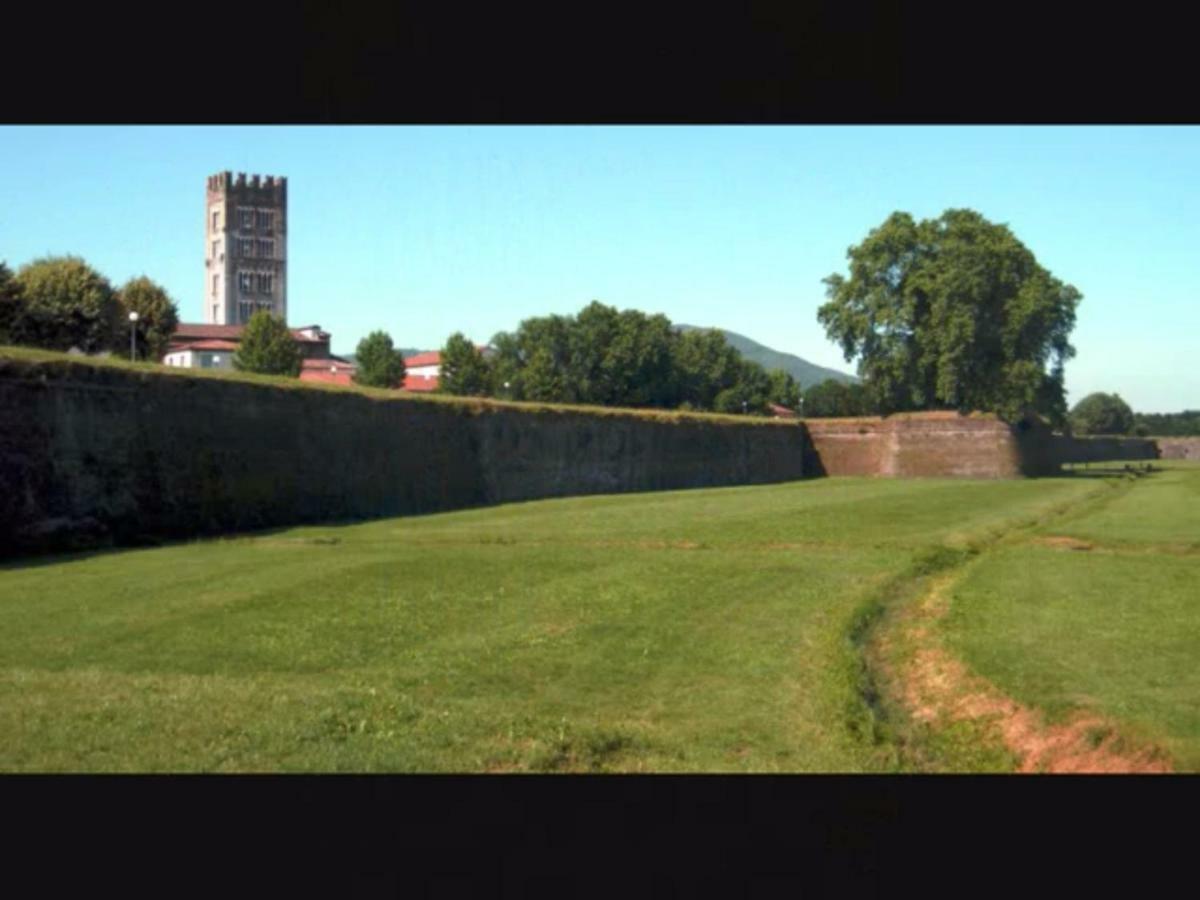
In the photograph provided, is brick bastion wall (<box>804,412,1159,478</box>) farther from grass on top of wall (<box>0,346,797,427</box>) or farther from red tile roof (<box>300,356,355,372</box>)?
red tile roof (<box>300,356,355,372</box>)

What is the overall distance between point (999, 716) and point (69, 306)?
38.1 m

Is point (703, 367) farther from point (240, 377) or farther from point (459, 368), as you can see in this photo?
point (240, 377)

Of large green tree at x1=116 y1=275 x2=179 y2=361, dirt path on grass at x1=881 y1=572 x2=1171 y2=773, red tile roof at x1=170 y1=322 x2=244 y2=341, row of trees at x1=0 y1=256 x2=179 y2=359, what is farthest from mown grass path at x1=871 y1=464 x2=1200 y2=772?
red tile roof at x1=170 y1=322 x2=244 y2=341

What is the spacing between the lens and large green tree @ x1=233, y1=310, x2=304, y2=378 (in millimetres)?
64125

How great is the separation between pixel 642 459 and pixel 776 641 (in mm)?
33343

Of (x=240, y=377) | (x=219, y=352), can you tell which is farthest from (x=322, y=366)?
(x=240, y=377)

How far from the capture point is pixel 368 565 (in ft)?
56.6

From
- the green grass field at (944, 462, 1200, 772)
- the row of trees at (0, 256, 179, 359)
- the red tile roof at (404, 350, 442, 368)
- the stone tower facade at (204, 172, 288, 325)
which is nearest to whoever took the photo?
the green grass field at (944, 462, 1200, 772)

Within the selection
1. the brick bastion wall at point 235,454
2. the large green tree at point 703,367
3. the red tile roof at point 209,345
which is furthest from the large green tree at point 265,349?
the large green tree at point 703,367

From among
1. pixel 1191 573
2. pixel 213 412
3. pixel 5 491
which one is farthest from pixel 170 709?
pixel 213 412

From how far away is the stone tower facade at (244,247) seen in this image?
432 feet

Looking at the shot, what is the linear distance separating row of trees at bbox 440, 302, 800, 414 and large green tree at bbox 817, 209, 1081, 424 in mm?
19751

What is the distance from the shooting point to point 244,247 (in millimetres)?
132500
